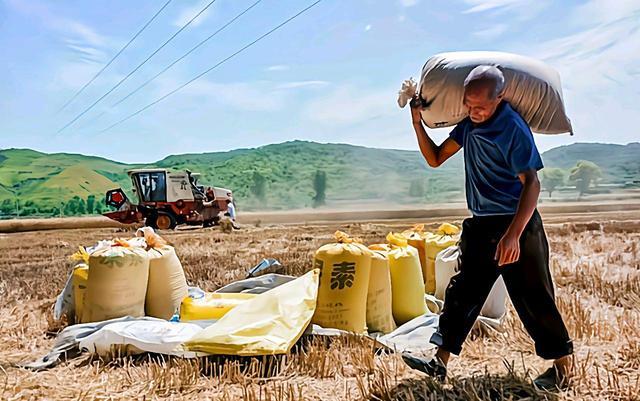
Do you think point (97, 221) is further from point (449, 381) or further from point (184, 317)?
point (449, 381)

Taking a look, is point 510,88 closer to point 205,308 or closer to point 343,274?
point 343,274

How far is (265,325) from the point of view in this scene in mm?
2008

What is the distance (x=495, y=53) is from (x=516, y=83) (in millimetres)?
205

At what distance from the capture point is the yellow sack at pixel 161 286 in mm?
2748

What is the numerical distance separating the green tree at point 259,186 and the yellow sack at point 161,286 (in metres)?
15.7

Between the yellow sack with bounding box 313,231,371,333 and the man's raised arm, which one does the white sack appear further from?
the yellow sack with bounding box 313,231,371,333

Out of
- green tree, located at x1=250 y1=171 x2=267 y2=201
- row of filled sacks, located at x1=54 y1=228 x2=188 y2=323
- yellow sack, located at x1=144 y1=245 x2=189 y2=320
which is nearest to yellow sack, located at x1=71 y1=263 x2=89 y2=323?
row of filled sacks, located at x1=54 y1=228 x2=188 y2=323

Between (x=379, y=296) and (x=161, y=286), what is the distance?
1.20m

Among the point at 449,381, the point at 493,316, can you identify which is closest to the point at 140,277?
the point at 449,381

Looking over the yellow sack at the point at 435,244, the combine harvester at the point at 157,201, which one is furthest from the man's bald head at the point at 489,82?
the combine harvester at the point at 157,201

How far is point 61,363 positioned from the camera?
6.84 ft

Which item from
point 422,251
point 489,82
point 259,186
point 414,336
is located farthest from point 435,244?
point 259,186

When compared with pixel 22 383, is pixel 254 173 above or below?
above

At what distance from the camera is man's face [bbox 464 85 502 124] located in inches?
60.9
